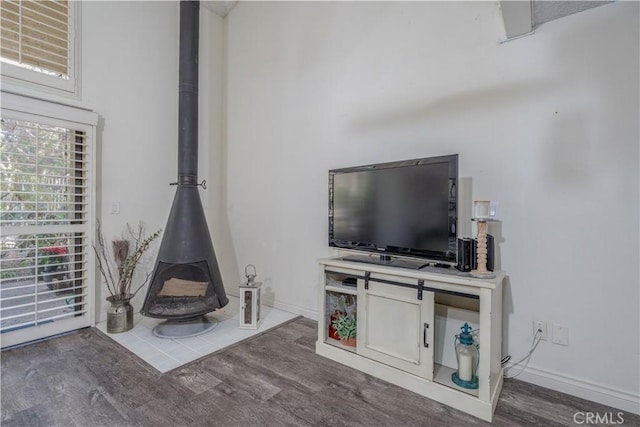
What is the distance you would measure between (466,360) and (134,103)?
11.4ft

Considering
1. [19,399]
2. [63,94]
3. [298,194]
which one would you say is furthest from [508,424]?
[63,94]

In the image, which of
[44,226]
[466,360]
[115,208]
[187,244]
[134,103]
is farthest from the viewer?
[134,103]

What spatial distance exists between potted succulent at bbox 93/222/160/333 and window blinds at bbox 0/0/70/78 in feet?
4.46

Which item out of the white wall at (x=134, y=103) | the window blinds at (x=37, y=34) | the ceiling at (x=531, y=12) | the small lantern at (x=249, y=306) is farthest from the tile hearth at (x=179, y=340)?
the ceiling at (x=531, y=12)

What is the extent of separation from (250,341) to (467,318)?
158 cm

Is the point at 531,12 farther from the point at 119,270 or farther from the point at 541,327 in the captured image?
the point at 119,270

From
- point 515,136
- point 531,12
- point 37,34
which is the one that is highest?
point 37,34

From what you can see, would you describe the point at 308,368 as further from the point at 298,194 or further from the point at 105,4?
the point at 105,4

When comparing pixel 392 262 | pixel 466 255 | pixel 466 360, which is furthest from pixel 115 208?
pixel 466 360

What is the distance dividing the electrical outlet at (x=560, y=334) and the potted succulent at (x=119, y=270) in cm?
308

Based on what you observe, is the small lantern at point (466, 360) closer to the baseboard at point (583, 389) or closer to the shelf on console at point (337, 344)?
the baseboard at point (583, 389)

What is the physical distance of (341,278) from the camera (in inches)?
91.7

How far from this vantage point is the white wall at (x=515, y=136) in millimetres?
1684

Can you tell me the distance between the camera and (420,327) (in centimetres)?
180
